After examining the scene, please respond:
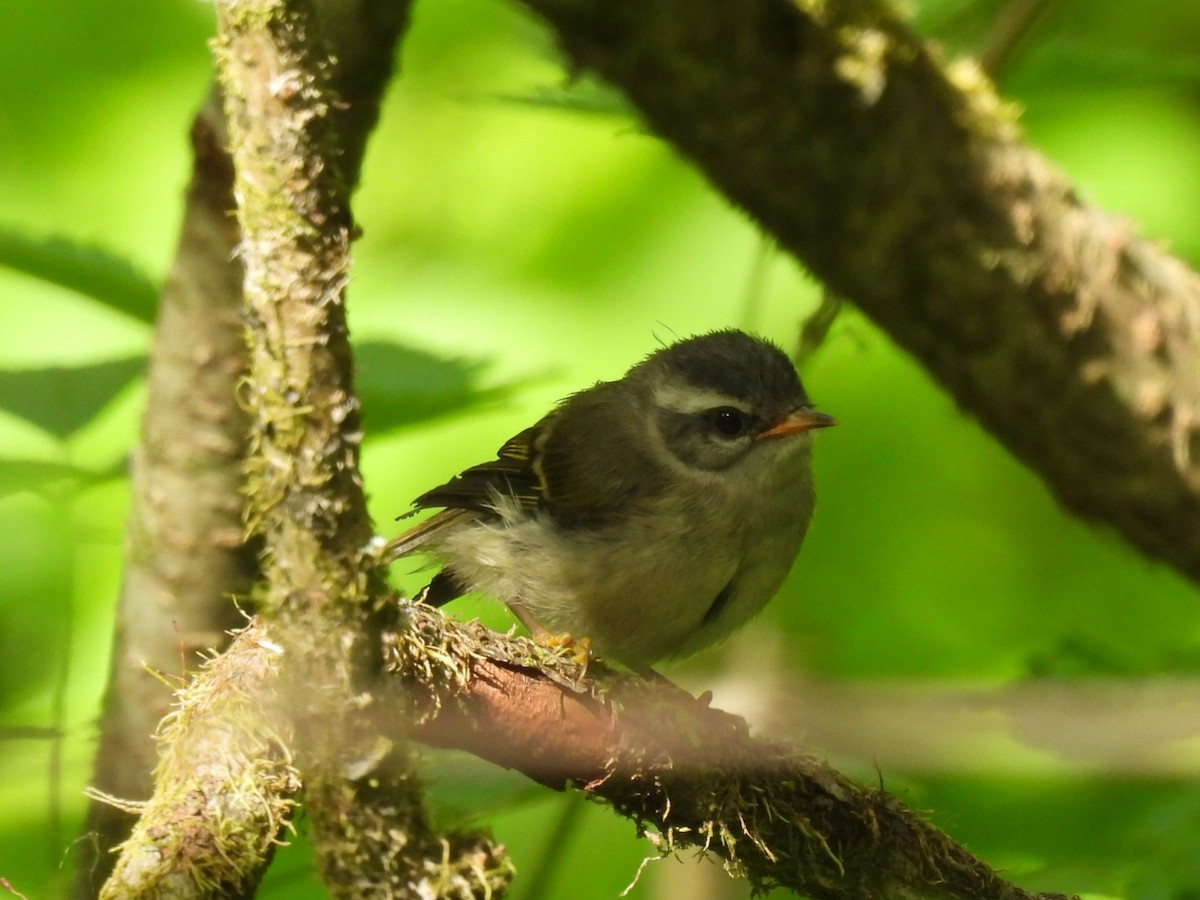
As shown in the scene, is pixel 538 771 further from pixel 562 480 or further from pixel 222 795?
pixel 562 480

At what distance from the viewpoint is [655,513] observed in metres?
3.85

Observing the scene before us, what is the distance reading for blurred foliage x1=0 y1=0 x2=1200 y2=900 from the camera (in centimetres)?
352

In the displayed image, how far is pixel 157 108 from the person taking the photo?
5797 millimetres

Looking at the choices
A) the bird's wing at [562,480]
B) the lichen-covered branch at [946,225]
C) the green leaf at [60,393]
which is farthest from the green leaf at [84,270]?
the lichen-covered branch at [946,225]

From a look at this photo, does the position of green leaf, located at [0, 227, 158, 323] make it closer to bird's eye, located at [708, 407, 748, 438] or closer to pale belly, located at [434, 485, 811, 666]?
pale belly, located at [434, 485, 811, 666]

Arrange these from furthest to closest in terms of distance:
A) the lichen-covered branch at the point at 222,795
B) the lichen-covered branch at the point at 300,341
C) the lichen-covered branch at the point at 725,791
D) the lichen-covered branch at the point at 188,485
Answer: the lichen-covered branch at the point at 188,485
the lichen-covered branch at the point at 725,791
the lichen-covered branch at the point at 222,795
the lichen-covered branch at the point at 300,341

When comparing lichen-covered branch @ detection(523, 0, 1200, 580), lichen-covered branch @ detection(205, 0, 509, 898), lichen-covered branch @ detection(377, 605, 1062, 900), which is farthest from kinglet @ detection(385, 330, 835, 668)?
lichen-covered branch @ detection(205, 0, 509, 898)

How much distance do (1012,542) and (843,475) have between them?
29.3 inches

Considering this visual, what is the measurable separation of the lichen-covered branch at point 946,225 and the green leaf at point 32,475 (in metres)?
1.64

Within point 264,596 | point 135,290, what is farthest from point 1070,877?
point 135,290

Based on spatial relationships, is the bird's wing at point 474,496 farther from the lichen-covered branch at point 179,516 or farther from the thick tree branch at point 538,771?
the thick tree branch at point 538,771

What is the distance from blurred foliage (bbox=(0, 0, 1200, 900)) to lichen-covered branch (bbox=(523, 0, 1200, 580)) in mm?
259

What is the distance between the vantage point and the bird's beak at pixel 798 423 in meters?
3.83

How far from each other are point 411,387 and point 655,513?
0.87m
